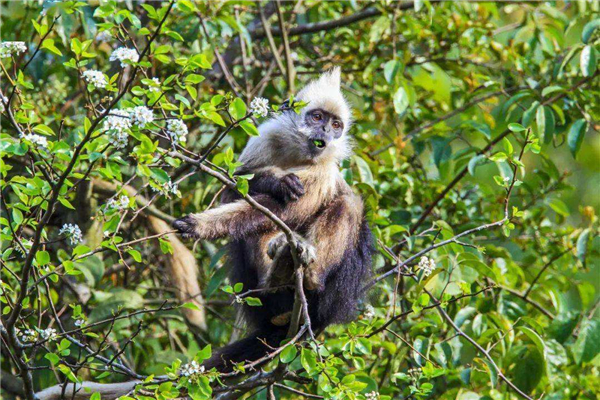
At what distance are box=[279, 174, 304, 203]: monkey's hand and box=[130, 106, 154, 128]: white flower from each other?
191cm

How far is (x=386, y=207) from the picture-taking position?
18.8 ft

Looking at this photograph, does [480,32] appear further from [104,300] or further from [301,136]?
[104,300]

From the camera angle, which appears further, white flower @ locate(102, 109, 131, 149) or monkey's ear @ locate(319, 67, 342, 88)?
monkey's ear @ locate(319, 67, 342, 88)

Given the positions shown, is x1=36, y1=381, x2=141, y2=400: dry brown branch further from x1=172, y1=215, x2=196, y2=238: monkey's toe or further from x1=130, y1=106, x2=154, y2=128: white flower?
x1=130, y1=106, x2=154, y2=128: white flower

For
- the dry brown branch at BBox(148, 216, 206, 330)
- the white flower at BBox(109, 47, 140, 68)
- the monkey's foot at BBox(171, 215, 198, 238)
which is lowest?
the dry brown branch at BBox(148, 216, 206, 330)

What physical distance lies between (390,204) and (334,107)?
1.08 meters

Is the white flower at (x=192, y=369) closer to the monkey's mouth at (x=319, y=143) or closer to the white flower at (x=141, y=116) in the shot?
the white flower at (x=141, y=116)

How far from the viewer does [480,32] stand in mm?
6078

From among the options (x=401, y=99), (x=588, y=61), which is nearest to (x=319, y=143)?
(x=401, y=99)

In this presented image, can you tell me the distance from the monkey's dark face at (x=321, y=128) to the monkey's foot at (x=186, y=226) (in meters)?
1.15

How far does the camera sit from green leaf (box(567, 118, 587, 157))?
16.5ft

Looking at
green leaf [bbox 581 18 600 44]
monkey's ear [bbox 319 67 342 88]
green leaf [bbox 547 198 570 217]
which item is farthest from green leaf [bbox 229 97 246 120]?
green leaf [bbox 547 198 570 217]

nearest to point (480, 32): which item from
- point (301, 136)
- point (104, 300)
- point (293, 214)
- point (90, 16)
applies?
point (301, 136)

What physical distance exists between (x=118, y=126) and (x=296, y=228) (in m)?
2.10
